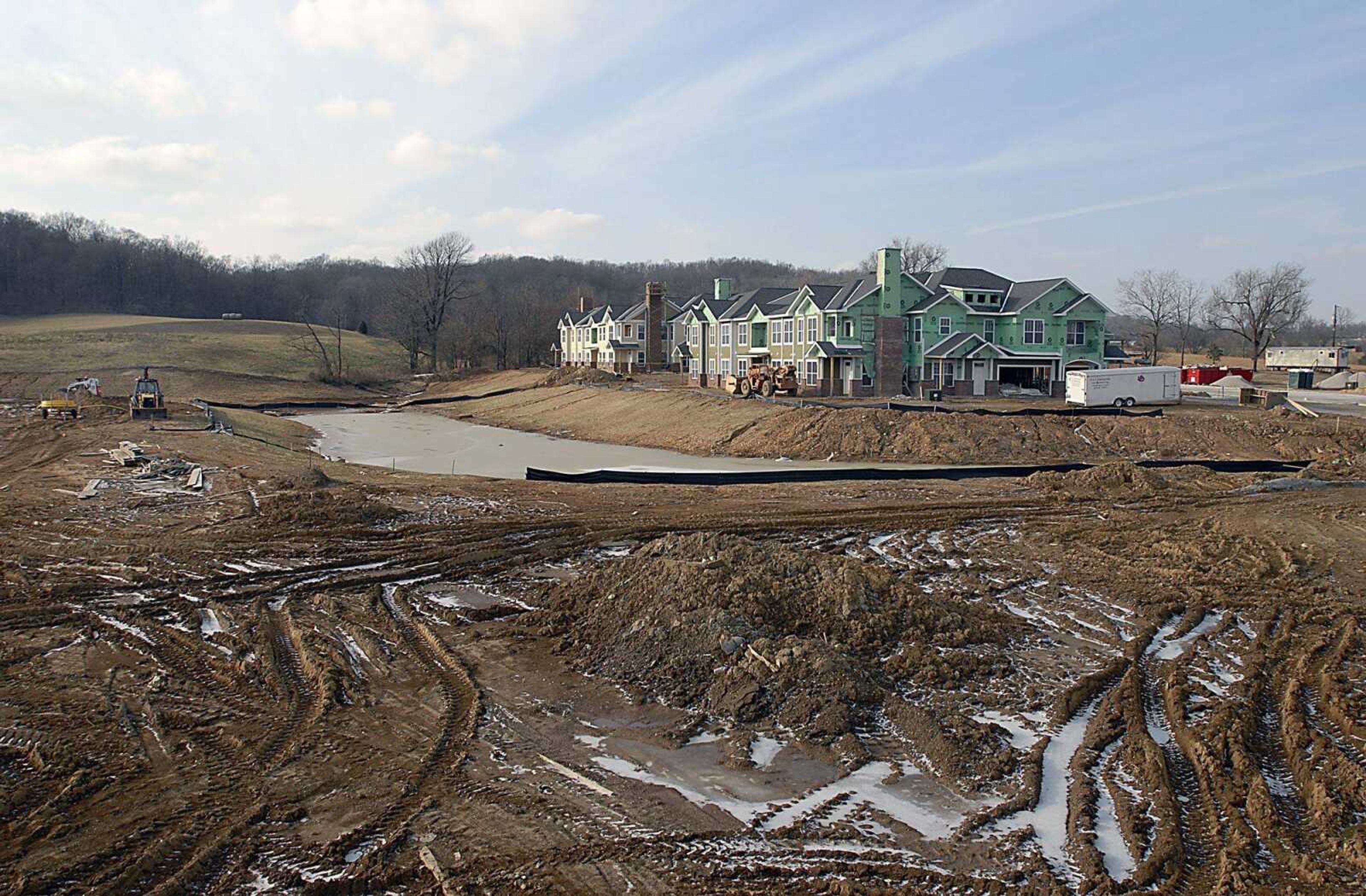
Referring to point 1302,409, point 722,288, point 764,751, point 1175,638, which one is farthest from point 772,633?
point 722,288

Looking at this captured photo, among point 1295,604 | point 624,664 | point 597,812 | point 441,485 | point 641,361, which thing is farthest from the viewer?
point 641,361

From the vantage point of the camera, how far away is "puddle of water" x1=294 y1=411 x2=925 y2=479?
30.2 metres

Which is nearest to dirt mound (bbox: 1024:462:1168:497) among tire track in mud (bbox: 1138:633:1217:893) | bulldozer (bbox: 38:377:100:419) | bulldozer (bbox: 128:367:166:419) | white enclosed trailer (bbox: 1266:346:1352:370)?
tire track in mud (bbox: 1138:633:1217:893)

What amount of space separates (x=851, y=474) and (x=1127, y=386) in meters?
19.4

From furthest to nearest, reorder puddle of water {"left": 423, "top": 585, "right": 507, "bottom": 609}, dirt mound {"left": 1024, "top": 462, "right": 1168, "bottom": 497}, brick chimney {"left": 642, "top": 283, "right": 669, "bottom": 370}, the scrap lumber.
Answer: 1. brick chimney {"left": 642, "top": 283, "right": 669, "bottom": 370}
2. the scrap lumber
3. dirt mound {"left": 1024, "top": 462, "right": 1168, "bottom": 497}
4. puddle of water {"left": 423, "top": 585, "right": 507, "bottom": 609}

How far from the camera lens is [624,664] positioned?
10.1m

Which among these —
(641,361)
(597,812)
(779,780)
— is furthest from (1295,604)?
(641,361)

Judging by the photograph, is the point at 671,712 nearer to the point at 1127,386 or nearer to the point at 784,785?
the point at 784,785

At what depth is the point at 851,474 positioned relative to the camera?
2583 centimetres

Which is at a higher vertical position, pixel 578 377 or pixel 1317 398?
pixel 578 377

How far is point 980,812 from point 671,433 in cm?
3128

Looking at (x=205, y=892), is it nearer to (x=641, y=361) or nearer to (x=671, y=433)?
(x=671, y=433)

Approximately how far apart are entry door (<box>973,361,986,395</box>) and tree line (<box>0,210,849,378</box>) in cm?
3612

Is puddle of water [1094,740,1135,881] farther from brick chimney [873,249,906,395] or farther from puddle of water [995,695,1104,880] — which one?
brick chimney [873,249,906,395]
